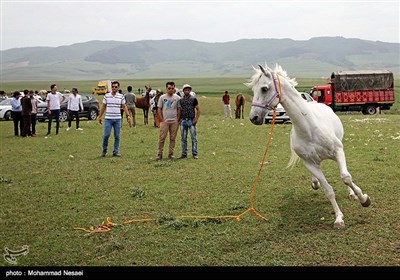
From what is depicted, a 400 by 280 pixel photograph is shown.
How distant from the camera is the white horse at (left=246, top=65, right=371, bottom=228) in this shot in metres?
7.26

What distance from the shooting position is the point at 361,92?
131 feet

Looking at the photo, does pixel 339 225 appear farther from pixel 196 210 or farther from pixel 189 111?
pixel 189 111

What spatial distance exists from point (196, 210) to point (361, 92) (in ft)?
114

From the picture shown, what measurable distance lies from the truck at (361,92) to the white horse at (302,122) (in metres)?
33.9

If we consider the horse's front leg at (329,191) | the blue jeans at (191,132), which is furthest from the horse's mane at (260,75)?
the blue jeans at (191,132)

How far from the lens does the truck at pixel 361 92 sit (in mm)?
39812

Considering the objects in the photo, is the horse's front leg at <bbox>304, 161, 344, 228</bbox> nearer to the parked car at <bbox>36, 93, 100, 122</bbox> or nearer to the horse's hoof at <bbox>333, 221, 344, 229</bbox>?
the horse's hoof at <bbox>333, 221, 344, 229</bbox>

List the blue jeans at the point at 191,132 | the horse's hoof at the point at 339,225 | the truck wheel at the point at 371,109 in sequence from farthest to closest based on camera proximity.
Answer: the truck wheel at the point at 371,109
the blue jeans at the point at 191,132
the horse's hoof at the point at 339,225

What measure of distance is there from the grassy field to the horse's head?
6.22 ft

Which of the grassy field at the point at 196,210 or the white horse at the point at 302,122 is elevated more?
the white horse at the point at 302,122

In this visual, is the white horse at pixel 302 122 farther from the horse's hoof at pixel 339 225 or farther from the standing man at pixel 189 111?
the standing man at pixel 189 111

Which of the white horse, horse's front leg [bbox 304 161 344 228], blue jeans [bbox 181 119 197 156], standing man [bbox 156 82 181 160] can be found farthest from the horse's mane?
blue jeans [bbox 181 119 197 156]

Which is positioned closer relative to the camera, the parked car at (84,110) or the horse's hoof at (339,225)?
the horse's hoof at (339,225)

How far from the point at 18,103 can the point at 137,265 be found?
19.2 meters
